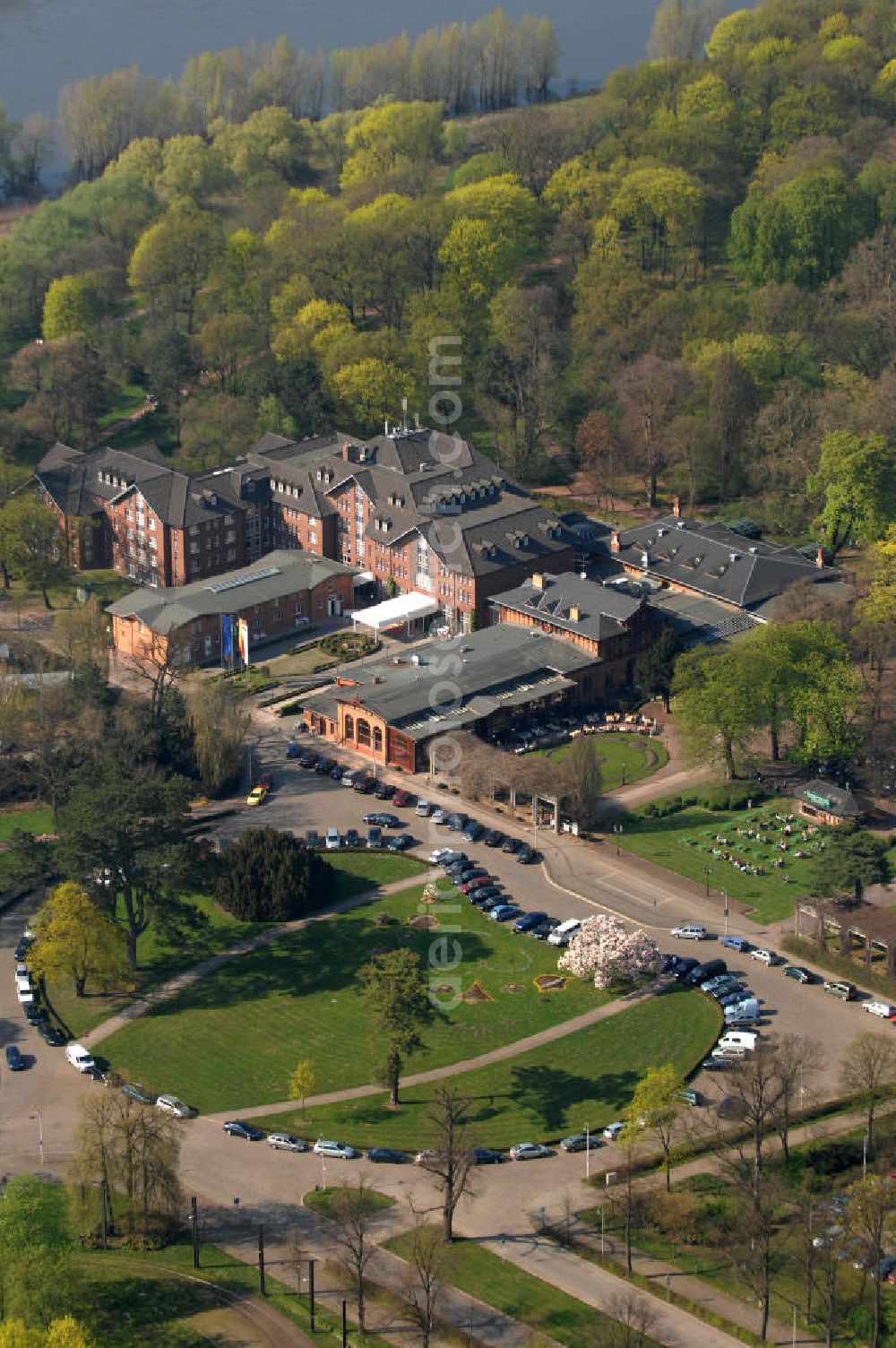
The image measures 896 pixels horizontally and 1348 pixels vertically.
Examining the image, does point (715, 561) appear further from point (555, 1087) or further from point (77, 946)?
point (77, 946)

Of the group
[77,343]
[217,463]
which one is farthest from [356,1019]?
[77,343]

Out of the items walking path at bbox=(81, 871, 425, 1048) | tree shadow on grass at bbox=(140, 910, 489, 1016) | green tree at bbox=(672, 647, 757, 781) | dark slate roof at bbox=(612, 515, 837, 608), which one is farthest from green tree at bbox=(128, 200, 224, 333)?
tree shadow on grass at bbox=(140, 910, 489, 1016)

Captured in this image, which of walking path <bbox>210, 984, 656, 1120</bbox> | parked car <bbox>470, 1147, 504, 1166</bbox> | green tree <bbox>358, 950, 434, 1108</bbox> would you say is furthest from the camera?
walking path <bbox>210, 984, 656, 1120</bbox>

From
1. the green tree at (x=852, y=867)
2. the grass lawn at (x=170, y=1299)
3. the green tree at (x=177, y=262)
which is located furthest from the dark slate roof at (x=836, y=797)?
the green tree at (x=177, y=262)

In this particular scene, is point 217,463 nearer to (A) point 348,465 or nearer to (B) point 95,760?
(A) point 348,465

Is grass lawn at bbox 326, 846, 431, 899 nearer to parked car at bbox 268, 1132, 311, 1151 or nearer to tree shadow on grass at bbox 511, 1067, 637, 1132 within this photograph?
tree shadow on grass at bbox 511, 1067, 637, 1132
